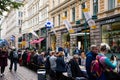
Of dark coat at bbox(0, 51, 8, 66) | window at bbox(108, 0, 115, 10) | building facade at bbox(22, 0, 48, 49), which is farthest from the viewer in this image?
building facade at bbox(22, 0, 48, 49)

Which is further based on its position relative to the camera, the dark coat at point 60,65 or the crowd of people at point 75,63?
the dark coat at point 60,65

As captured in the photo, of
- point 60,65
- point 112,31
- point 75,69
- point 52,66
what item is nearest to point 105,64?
point 75,69

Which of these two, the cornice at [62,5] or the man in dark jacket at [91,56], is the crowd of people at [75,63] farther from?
the cornice at [62,5]

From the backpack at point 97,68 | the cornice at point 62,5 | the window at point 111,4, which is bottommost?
the backpack at point 97,68

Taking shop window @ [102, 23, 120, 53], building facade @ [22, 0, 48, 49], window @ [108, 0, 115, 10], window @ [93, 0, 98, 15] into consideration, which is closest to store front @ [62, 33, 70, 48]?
window @ [93, 0, 98, 15]

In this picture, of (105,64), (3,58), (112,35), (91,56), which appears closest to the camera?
(105,64)

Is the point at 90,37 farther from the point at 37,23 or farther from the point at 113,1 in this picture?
the point at 37,23

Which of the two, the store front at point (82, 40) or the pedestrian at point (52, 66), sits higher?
the store front at point (82, 40)

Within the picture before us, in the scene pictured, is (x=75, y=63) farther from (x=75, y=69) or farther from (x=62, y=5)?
(x=62, y=5)

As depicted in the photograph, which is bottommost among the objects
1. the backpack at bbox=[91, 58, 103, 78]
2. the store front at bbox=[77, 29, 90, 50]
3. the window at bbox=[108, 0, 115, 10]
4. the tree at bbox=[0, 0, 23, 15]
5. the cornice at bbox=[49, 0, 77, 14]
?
the backpack at bbox=[91, 58, 103, 78]

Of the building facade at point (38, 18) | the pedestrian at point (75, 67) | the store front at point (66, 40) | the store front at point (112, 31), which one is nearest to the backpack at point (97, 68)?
the pedestrian at point (75, 67)

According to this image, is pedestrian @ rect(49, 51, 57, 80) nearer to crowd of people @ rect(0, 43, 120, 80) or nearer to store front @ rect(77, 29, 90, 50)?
crowd of people @ rect(0, 43, 120, 80)

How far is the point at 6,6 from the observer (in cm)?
2036

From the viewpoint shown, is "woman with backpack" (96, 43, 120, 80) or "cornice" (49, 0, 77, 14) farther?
"cornice" (49, 0, 77, 14)
